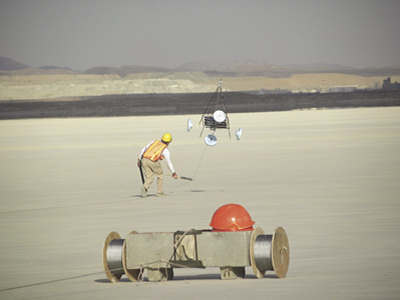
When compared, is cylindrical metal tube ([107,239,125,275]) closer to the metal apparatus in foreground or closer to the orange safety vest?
the metal apparatus in foreground

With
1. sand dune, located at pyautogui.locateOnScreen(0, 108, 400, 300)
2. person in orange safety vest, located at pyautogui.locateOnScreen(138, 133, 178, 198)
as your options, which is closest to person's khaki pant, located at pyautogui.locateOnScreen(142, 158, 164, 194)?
person in orange safety vest, located at pyautogui.locateOnScreen(138, 133, 178, 198)

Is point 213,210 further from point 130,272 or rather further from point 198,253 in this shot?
point 198,253

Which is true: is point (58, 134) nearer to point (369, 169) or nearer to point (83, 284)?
point (369, 169)

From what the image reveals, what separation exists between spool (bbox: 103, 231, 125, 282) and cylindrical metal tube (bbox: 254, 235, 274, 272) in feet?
5.57

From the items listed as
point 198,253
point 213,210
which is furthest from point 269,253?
point 213,210

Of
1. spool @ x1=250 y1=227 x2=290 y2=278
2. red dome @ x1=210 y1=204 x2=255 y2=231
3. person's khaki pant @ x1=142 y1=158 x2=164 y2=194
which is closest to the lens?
spool @ x1=250 y1=227 x2=290 y2=278

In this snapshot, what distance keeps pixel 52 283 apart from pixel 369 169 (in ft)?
49.0

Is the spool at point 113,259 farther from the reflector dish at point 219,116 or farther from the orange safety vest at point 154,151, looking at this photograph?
the reflector dish at point 219,116

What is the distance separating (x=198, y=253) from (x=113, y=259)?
109 centimetres

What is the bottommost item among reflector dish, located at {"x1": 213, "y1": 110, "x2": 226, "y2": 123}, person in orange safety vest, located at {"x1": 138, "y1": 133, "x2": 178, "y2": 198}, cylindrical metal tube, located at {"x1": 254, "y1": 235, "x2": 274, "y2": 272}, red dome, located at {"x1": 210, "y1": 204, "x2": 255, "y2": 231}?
cylindrical metal tube, located at {"x1": 254, "y1": 235, "x2": 274, "y2": 272}

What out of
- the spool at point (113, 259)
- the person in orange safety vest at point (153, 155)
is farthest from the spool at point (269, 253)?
the person in orange safety vest at point (153, 155)

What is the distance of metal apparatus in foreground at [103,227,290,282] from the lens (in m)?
8.81

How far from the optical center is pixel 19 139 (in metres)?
46.4


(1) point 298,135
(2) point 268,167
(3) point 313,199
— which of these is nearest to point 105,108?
(1) point 298,135
